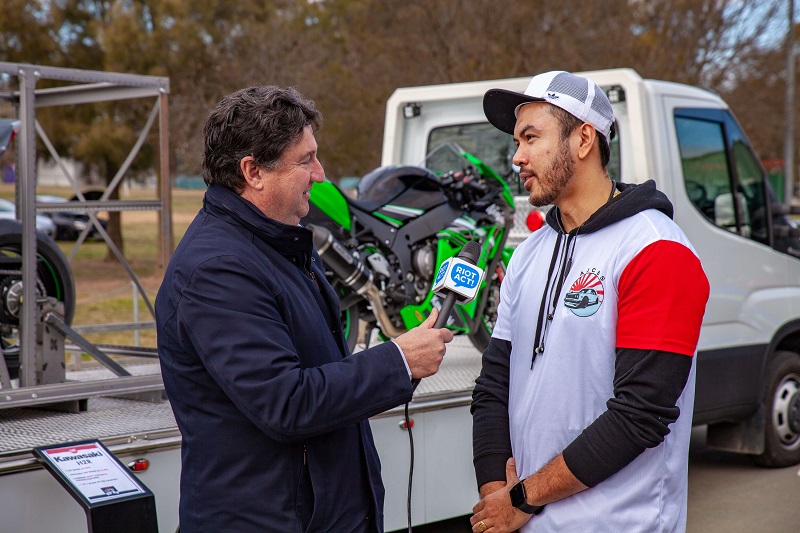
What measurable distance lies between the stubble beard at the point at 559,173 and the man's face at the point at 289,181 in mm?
590

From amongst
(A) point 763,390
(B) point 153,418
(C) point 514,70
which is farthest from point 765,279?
(C) point 514,70

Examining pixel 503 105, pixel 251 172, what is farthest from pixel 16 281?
pixel 503 105

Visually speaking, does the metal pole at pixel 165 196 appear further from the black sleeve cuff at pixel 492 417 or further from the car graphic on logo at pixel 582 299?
the car graphic on logo at pixel 582 299

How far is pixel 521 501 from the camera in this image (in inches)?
90.6

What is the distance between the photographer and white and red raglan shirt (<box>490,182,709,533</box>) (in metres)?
2.13

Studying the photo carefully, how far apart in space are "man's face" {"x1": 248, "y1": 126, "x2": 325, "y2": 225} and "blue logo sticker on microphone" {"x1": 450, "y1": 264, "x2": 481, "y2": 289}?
1.41ft

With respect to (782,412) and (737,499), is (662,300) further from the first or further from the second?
(782,412)

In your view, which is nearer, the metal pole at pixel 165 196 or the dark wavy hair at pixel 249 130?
the dark wavy hair at pixel 249 130

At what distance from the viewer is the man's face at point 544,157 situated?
241 centimetres

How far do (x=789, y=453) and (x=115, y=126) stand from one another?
15.0 m

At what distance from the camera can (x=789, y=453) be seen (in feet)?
21.2

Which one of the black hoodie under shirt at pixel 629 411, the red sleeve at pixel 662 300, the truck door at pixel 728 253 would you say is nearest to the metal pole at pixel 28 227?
the black hoodie under shirt at pixel 629 411

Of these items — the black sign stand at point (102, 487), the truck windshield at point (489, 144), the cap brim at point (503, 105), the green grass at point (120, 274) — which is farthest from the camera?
the green grass at point (120, 274)

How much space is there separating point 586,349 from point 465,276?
1.15 ft
